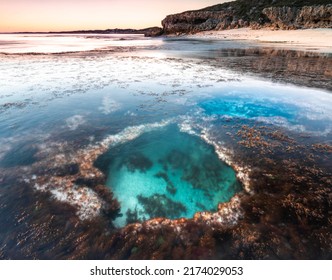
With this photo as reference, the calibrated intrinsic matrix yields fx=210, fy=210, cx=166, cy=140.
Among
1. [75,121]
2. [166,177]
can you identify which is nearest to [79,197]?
[166,177]

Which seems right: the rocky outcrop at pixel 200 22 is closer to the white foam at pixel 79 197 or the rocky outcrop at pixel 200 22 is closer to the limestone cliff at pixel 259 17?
the limestone cliff at pixel 259 17

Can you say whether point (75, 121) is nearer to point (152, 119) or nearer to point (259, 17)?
point (152, 119)

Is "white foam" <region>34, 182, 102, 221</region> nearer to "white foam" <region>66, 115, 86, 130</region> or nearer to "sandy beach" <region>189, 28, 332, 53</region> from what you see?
"white foam" <region>66, 115, 86, 130</region>

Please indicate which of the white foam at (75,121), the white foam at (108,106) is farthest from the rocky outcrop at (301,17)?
the white foam at (75,121)

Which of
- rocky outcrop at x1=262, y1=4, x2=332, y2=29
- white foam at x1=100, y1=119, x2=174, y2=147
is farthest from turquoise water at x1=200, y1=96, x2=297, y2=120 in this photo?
rocky outcrop at x1=262, y1=4, x2=332, y2=29

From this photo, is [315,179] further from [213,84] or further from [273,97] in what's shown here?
[213,84]

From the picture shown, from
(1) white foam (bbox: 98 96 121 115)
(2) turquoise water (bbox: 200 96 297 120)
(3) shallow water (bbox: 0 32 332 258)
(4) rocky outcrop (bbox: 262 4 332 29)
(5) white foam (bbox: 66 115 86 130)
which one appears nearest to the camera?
(3) shallow water (bbox: 0 32 332 258)

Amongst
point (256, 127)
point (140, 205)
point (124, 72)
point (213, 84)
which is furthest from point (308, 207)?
point (124, 72)
